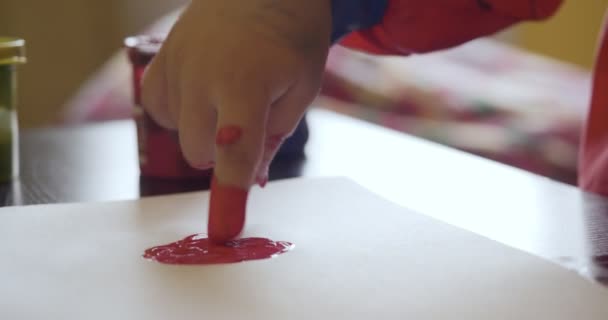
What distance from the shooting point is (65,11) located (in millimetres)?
2334

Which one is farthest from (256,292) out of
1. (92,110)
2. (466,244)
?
(92,110)

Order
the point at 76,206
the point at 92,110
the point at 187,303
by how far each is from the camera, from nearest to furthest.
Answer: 1. the point at 187,303
2. the point at 76,206
3. the point at 92,110

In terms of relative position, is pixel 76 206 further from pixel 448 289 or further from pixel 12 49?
pixel 448 289

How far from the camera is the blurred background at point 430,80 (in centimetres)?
146

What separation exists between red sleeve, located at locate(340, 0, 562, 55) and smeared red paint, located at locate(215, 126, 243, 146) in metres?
0.28

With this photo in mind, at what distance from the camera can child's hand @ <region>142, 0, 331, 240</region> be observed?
528 mm

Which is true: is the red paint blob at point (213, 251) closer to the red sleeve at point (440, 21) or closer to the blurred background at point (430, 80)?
the red sleeve at point (440, 21)

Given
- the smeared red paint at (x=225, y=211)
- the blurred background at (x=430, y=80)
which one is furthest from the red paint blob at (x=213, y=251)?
the blurred background at (x=430, y=80)

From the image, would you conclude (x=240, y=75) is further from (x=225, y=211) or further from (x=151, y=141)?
(x=151, y=141)

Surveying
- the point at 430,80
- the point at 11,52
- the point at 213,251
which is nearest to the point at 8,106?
the point at 11,52

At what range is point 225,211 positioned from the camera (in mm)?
558

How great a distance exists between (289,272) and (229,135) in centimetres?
9

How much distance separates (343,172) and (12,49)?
314 mm

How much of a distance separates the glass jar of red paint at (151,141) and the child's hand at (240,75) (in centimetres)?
17
